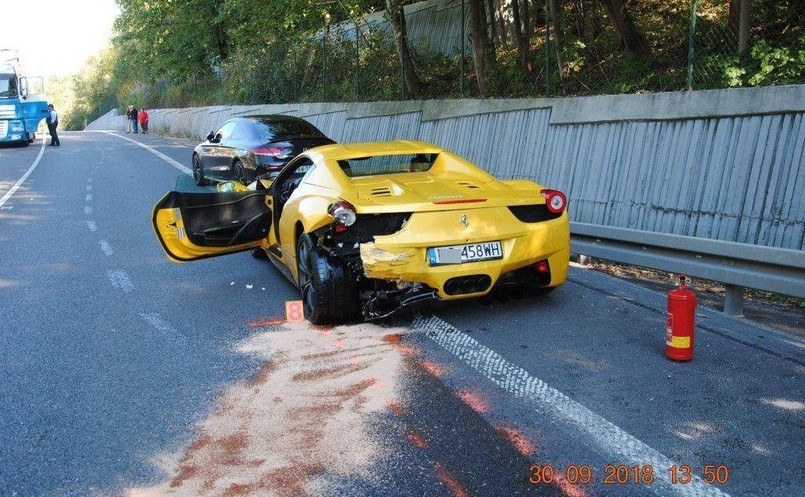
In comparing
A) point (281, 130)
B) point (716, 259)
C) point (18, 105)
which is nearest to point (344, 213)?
point (716, 259)

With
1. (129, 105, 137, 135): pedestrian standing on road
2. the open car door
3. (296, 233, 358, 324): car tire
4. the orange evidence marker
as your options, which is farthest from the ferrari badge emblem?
(129, 105, 137, 135): pedestrian standing on road

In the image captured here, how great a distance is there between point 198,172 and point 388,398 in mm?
13159

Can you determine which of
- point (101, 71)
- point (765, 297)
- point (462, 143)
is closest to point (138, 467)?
point (765, 297)

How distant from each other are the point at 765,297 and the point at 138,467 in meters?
6.14

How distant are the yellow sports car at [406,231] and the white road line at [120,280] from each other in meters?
1.06

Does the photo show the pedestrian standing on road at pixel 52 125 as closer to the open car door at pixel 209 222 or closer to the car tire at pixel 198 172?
the car tire at pixel 198 172

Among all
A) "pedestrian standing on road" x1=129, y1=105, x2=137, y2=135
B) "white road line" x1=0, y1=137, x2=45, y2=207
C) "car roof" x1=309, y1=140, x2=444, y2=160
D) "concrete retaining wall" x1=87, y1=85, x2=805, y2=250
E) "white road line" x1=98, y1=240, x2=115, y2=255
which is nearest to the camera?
"car roof" x1=309, y1=140, x2=444, y2=160

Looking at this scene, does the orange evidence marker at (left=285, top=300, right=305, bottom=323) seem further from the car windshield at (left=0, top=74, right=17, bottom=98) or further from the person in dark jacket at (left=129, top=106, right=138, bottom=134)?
the person in dark jacket at (left=129, top=106, right=138, bottom=134)

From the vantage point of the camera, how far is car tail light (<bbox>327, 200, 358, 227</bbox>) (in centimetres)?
582

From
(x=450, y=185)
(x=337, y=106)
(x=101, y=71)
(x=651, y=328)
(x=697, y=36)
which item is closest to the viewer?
(x=651, y=328)

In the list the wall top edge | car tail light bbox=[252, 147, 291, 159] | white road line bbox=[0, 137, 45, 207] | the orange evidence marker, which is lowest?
white road line bbox=[0, 137, 45, 207]

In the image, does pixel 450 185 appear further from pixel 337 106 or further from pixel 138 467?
pixel 337 106

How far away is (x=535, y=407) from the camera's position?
14.7 ft

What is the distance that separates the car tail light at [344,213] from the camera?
582 centimetres
